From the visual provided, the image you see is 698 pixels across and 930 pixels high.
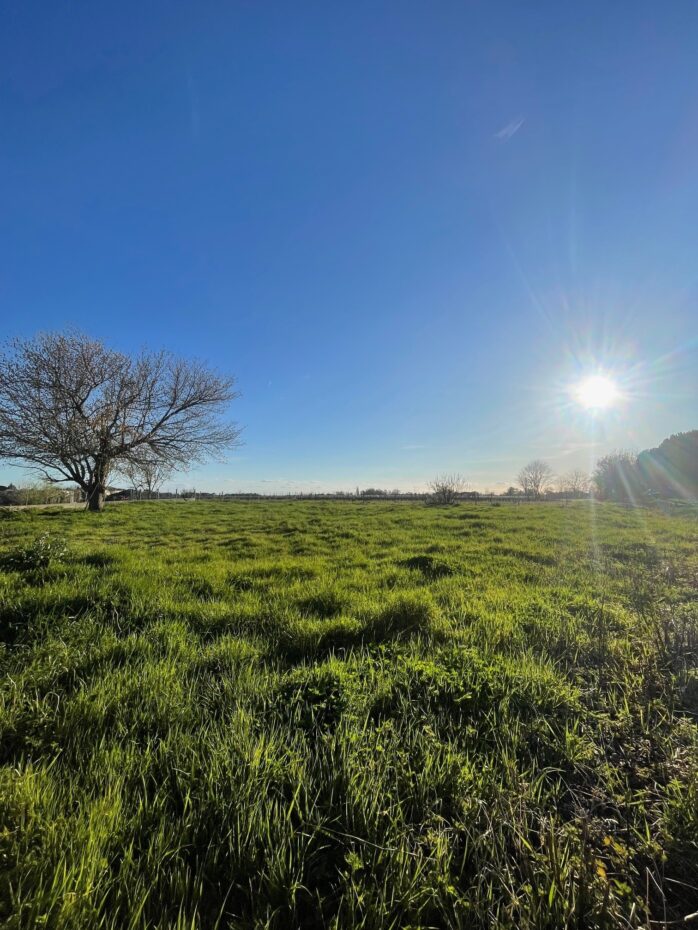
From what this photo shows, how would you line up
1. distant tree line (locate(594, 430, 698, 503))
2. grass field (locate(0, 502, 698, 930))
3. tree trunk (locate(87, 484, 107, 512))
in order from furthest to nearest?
1. distant tree line (locate(594, 430, 698, 503))
2. tree trunk (locate(87, 484, 107, 512))
3. grass field (locate(0, 502, 698, 930))

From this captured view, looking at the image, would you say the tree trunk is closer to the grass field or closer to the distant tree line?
the grass field

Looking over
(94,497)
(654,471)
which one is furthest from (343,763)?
(654,471)

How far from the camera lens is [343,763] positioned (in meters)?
2.04

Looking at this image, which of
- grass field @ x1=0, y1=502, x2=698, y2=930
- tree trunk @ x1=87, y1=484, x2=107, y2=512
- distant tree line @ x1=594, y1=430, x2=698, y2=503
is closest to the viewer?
grass field @ x1=0, y1=502, x2=698, y2=930

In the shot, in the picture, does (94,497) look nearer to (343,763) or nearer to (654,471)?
(343,763)

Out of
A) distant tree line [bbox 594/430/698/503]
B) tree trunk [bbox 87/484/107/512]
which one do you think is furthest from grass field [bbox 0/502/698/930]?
distant tree line [bbox 594/430/698/503]

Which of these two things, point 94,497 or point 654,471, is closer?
point 94,497

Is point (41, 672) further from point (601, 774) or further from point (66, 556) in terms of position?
point (66, 556)

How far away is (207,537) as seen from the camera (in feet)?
41.4

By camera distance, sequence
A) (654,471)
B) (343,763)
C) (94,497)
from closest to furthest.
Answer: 1. (343,763)
2. (94,497)
3. (654,471)

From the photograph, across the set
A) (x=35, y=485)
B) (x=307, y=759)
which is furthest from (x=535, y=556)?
(x=35, y=485)

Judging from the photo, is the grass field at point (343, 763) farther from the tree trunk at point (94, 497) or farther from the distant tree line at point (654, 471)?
the distant tree line at point (654, 471)

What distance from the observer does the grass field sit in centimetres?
146

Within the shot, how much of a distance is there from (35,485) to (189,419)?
50.6 feet
